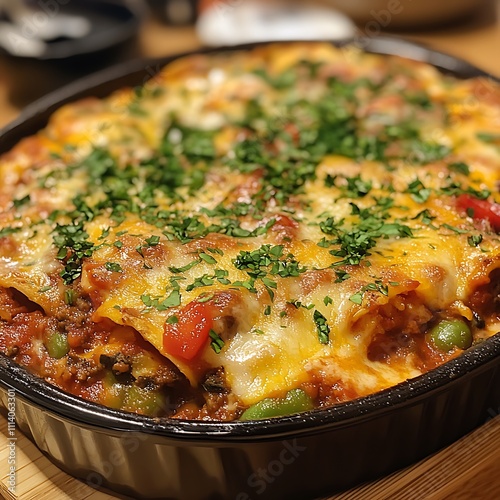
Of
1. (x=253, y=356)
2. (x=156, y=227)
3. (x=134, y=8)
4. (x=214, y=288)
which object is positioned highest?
(x=134, y=8)

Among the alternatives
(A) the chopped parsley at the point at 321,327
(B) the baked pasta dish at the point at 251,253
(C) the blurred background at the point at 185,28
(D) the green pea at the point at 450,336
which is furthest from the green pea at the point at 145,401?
(C) the blurred background at the point at 185,28

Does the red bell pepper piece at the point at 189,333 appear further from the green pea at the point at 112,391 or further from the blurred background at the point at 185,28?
the blurred background at the point at 185,28

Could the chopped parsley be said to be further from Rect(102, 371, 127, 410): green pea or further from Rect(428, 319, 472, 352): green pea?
Rect(102, 371, 127, 410): green pea

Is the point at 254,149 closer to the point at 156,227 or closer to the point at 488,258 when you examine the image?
the point at 156,227

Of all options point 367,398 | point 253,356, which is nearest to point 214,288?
point 253,356

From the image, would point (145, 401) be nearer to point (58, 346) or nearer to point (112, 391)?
point (112, 391)

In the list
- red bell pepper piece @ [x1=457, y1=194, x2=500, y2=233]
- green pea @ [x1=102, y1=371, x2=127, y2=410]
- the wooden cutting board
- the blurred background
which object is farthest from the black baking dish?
the blurred background

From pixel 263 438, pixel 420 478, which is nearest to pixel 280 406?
pixel 263 438
